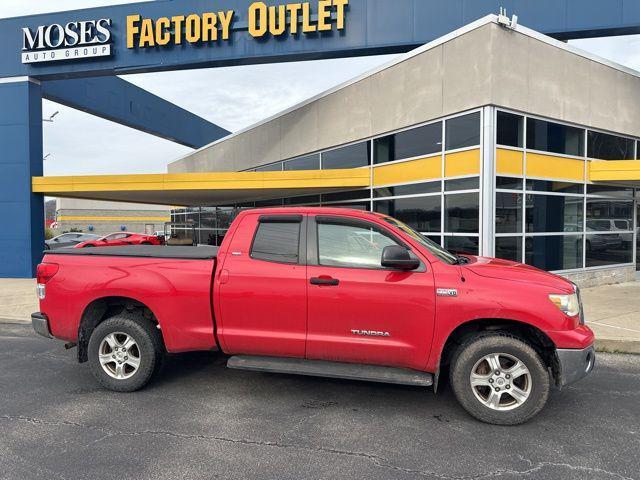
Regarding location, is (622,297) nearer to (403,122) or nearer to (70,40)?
(403,122)

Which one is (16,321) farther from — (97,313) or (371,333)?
(371,333)

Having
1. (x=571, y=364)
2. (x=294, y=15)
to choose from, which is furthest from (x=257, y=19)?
(x=571, y=364)

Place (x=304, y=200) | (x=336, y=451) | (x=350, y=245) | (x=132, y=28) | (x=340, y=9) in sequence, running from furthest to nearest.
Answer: (x=304, y=200), (x=132, y=28), (x=340, y=9), (x=350, y=245), (x=336, y=451)

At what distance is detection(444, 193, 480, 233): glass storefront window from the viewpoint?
982 centimetres

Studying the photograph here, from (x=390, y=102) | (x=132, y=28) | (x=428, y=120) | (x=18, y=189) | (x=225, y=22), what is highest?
(x=132, y=28)

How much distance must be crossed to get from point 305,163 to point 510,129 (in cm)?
766

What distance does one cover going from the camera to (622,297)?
383 inches

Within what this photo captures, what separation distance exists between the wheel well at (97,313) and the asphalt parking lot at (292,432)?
46 cm

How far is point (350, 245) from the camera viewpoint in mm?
4207

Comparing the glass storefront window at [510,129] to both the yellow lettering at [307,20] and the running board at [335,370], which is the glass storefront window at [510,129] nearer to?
the yellow lettering at [307,20]

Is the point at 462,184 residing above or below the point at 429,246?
above

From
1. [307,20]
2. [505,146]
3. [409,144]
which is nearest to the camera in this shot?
[505,146]

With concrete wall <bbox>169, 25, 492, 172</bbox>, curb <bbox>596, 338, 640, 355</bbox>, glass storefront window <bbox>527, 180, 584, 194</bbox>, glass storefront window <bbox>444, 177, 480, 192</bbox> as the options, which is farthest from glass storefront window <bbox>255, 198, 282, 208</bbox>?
curb <bbox>596, 338, 640, 355</bbox>

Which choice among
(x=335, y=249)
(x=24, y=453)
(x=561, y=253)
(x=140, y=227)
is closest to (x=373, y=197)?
(x=561, y=253)
